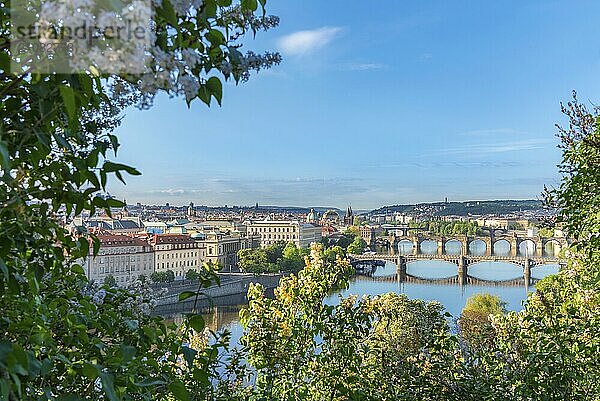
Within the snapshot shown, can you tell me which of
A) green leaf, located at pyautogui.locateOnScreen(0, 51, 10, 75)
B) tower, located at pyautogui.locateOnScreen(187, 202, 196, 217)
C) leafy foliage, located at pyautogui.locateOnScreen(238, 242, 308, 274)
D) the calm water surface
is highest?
green leaf, located at pyautogui.locateOnScreen(0, 51, 10, 75)

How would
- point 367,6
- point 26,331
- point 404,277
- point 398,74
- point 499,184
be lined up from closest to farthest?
point 26,331, point 367,6, point 398,74, point 499,184, point 404,277

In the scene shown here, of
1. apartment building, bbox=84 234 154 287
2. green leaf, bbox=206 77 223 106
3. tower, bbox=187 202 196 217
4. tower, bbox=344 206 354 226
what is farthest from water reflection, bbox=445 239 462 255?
green leaf, bbox=206 77 223 106

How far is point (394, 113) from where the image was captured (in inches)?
427

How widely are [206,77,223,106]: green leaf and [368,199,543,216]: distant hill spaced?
13565 mm

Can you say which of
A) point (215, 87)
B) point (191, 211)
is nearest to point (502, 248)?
point (191, 211)

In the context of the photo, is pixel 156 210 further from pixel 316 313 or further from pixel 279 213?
pixel 316 313

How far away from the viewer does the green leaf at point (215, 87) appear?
592 millimetres

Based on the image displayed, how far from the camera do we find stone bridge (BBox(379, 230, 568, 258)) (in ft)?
63.7

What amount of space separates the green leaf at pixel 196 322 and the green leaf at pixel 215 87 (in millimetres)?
354

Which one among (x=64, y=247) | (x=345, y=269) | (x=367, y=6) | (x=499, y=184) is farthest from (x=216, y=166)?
(x=64, y=247)

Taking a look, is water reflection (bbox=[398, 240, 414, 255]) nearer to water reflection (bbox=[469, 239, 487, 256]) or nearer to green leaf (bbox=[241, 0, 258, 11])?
water reflection (bbox=[469, 239, 487, 256])

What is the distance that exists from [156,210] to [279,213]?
820 cm

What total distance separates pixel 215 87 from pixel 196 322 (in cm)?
37

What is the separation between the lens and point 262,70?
74 cm
